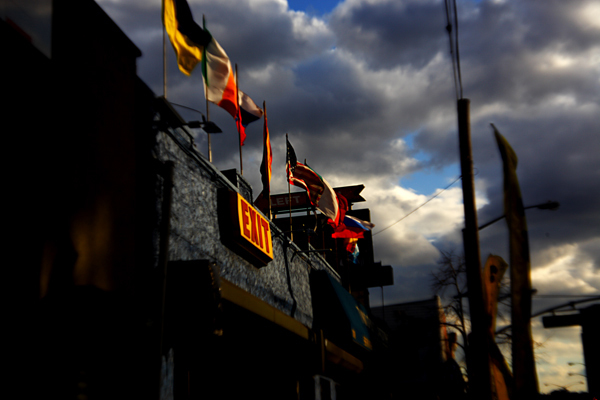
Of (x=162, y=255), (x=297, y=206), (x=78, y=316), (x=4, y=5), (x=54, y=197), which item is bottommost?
(x=78, y=316)

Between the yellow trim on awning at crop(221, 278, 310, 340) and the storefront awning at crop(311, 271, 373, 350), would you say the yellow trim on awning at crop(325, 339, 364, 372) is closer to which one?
the storefront awning at crop(311, 271, 373, 350)

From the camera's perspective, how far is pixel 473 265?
9.45 m

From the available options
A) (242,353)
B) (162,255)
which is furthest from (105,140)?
(242,353)

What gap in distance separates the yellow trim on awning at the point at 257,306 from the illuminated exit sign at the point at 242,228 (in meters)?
1.47

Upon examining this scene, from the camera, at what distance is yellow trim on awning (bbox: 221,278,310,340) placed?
7370mm

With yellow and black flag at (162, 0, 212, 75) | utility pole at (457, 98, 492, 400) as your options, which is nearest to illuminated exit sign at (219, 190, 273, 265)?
yellow and black flag at (162, 0, 212, 75)

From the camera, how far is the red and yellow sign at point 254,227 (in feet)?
32.5

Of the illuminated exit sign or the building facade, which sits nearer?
the building facade

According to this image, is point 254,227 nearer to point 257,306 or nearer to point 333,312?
point 257,306

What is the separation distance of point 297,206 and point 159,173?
26.7m

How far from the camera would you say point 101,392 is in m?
5.73

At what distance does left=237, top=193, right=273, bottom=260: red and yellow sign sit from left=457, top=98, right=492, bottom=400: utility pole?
4.00 m

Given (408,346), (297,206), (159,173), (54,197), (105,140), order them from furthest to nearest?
(408,346) < (297,206) < (159,173) < (105,140) < (54,197)

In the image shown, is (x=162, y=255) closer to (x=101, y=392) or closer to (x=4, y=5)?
(x=101, y=392)
